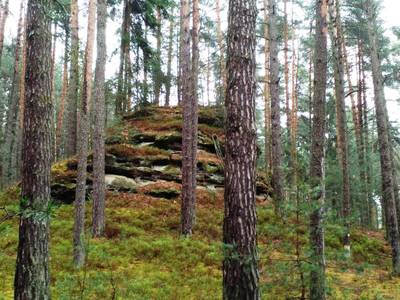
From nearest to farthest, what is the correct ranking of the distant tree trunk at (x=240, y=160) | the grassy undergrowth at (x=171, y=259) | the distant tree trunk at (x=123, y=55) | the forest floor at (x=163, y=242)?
the distant tree trunk at (x=240, y=160)
the grassy undergrowth at (x=171, y=259)
the forest floor at (x=163, y=242)
the distant tree trunk at (x=123, y=55)

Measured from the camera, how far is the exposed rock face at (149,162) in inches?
640

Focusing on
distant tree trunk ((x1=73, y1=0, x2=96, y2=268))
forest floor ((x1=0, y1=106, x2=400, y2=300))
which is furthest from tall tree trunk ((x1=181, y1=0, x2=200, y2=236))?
distant tree trunk ((x1=73, y1=0, x2=96, y2=268))

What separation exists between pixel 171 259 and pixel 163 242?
93cm

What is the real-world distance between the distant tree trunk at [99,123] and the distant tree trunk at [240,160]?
672 centimetres

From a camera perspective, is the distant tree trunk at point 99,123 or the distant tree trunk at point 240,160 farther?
the distant tree trunk at point 99,123

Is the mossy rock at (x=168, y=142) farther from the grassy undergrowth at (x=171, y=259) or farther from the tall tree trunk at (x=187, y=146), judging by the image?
the tall tree trunk at (x=187, y=146)

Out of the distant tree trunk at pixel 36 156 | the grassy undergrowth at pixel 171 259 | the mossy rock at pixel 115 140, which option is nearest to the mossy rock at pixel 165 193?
the grassy undergrowth at pixel 171 259

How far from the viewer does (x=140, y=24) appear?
872 inches

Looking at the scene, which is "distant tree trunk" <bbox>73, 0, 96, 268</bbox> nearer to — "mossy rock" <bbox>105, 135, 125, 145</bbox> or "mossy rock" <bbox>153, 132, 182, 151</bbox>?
"mossy rock" <bbox>105, 135, 125, 145</bbox>

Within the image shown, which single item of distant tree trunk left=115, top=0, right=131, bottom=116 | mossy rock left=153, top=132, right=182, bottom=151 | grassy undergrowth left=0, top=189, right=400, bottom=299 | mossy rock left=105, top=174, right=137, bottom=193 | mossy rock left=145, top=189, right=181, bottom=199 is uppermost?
distant tree trunk left=115, top=0, right=131, bottom=116

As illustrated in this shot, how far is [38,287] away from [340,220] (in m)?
4.30

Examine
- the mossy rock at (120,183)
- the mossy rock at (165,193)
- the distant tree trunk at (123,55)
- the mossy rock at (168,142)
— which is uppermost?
the distant tree trunk at (123,55)

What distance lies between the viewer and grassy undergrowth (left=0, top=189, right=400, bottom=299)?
591 cm

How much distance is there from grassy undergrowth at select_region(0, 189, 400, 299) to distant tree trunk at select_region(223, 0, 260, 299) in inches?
15.3
